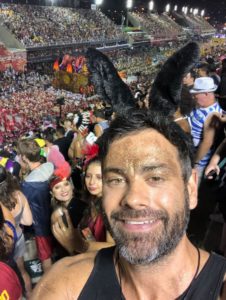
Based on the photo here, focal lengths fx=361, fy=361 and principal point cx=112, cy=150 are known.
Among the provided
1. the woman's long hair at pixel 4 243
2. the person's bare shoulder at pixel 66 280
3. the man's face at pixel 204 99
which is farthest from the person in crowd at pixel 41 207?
the person's bare shoulder at pixel 66 280

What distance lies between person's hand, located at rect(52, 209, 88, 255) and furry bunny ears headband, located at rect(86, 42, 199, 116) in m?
0.78

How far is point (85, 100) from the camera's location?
1330cm

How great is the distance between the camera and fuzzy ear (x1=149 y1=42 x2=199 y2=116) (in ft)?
7.11

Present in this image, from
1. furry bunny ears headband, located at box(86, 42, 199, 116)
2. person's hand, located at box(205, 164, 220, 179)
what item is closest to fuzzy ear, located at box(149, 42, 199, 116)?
furry bunny ears headband, located at box(86, 42, 199, 116)

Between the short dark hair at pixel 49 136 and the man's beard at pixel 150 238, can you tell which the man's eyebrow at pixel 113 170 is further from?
the short dark hair at pixel 49 136

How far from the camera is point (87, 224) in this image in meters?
2.44

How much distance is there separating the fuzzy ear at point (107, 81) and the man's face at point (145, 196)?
107 cm

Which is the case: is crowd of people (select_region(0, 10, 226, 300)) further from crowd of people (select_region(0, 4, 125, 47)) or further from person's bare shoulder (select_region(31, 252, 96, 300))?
crowd of people (select_region(0, 4, 125, 47))

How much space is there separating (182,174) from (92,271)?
0.47 meters

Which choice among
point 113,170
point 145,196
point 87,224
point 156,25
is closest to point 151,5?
point 156,25

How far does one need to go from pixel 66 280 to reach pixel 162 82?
1363mm

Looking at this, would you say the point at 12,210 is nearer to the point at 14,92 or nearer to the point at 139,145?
the point at 139,145

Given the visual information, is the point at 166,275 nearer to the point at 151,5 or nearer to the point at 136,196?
the point at 136,196

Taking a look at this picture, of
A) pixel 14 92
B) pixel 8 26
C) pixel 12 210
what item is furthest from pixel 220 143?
pixel 8 26
